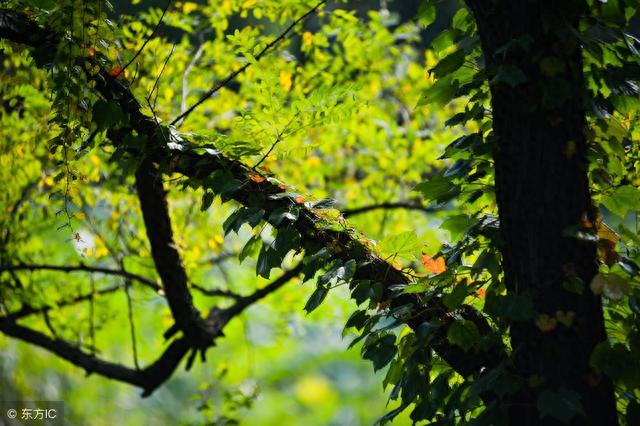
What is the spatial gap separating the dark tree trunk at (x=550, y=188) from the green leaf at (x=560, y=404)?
0.22 feet

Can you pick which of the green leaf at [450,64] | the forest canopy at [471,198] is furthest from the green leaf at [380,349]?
the green leaf at [450,64]

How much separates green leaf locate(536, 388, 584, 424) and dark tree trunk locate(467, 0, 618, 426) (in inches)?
2.7

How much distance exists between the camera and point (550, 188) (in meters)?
1.62

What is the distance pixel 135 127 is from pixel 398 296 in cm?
94

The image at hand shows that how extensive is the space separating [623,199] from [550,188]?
0.30 meters

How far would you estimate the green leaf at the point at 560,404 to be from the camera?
58.8 inches

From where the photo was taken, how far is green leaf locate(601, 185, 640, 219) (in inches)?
70.0

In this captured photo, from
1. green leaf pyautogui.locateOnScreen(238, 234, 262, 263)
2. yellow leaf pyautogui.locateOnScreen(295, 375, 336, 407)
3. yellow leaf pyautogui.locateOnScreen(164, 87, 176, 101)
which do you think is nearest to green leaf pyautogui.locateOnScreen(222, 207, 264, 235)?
green leaf pyautogui.locateOnScreen(238, 234, 262, 263)

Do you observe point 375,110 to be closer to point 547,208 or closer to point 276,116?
point 276,116

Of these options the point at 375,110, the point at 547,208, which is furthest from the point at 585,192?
the point at 375,110

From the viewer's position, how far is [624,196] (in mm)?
1788

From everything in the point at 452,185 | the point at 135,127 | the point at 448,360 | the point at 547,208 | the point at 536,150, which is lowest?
the point at 448,360

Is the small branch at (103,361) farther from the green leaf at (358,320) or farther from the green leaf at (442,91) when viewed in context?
the green leaf at (442,91)

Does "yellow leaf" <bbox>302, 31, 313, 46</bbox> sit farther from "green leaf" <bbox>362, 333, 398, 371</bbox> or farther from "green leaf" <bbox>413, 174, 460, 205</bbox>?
"green leaf" <bbox>362, 333, 398, 371</bbox>
